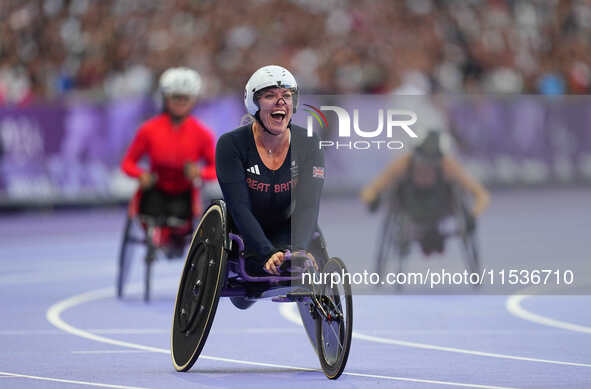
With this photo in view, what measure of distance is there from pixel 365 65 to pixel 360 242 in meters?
10.4

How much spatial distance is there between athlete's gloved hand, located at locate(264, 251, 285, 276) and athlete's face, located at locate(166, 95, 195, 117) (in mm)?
4847

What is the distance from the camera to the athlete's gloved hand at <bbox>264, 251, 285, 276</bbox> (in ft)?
22.0

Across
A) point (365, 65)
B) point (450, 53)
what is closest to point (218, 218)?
point (365, 65)

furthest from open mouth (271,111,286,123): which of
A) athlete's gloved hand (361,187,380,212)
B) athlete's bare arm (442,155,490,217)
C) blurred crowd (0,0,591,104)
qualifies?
blurred crowd (0,0,591,104)

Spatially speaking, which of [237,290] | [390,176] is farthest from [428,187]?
[237,290]

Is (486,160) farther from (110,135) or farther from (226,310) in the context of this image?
(226,310)

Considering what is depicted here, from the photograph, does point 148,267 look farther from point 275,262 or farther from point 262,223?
point 275,262

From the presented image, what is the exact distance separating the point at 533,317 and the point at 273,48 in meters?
12.3

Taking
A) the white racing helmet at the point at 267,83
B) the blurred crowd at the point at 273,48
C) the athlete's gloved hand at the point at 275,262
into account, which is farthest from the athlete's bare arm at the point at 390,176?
the blurred crowd at the point at 273,48

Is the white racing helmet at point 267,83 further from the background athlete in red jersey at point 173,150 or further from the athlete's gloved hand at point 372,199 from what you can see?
the background athlete in red jersey at point 173,150

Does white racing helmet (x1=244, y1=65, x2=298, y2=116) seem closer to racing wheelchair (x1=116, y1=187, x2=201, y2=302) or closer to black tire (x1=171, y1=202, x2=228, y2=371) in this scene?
black tire (x1=171, y1=202, x2=228, y2=371)

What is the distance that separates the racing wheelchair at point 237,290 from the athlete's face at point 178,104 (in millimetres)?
4206

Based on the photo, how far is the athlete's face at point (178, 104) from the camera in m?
11.3

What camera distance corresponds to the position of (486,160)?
67.9 feet
